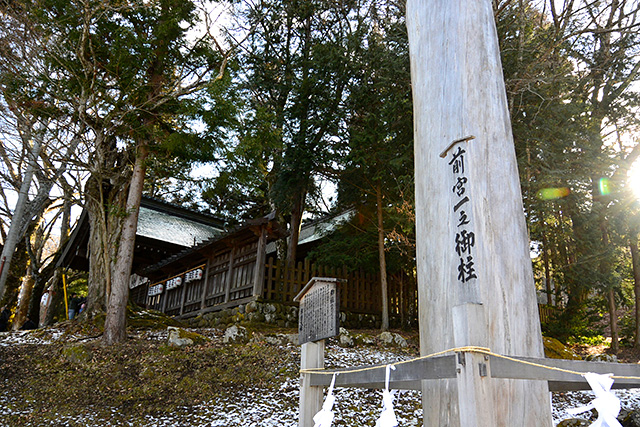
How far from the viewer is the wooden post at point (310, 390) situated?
141 inches

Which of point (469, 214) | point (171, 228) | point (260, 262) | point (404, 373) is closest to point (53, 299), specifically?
point (171, 228)

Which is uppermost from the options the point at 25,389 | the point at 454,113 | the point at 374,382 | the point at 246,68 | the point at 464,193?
the point at 246,68

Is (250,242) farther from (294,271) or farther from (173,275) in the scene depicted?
(173,275)

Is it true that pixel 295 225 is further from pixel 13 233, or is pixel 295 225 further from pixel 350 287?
pixel 13 233

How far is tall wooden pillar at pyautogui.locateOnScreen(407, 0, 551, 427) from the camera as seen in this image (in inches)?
90.4

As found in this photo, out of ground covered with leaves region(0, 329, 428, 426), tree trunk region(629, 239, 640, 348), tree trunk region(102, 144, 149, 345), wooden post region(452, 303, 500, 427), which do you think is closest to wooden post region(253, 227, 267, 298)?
ground covered with leaves region(0, 329, 428, 426)

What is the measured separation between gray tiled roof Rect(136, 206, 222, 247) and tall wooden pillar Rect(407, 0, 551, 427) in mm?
12705

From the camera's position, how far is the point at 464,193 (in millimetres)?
2477

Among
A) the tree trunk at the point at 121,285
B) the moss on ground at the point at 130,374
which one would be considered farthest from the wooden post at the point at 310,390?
the tree trunk at the point at 121,285

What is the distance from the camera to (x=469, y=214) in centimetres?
241

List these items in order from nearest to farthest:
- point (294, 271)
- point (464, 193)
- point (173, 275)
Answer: point (464, 193) < point (294, 271) < point (173, 275)

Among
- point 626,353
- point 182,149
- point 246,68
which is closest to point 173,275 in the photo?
point 246,68

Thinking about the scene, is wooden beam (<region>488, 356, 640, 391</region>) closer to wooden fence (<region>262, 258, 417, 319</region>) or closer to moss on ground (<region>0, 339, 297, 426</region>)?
moss on ground (<region>0, 339, 297, 426</region>)

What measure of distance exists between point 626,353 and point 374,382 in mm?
11916
